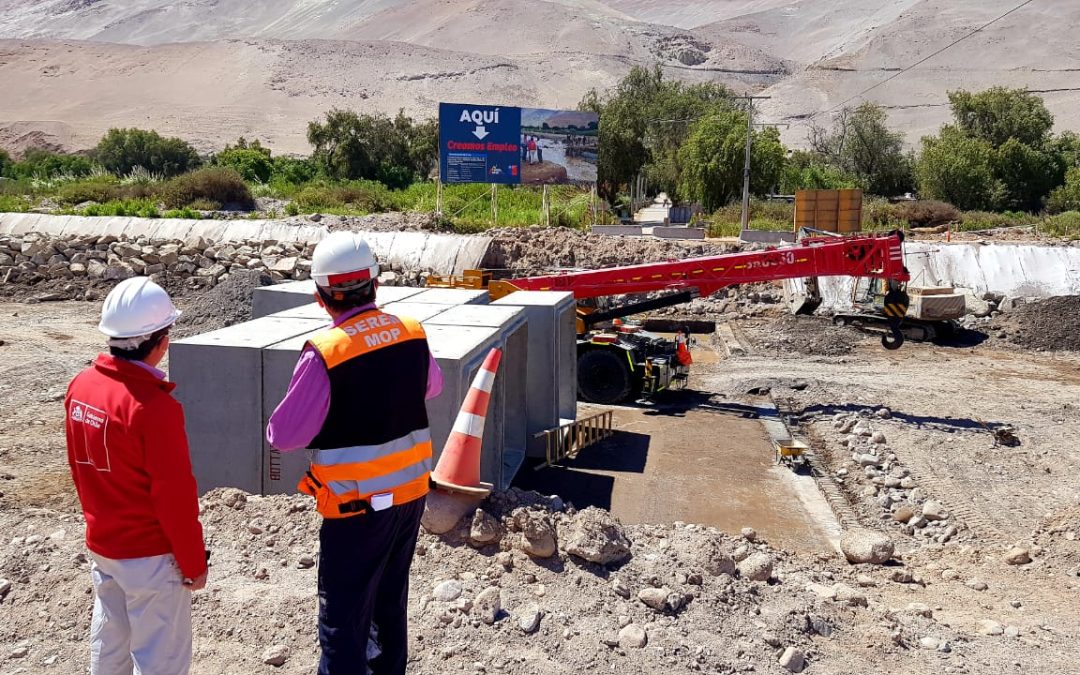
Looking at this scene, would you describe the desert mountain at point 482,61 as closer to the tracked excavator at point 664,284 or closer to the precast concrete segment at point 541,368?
the tracked excavator at point 664,284

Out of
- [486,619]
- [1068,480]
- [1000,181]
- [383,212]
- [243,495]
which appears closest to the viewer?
[486,619]

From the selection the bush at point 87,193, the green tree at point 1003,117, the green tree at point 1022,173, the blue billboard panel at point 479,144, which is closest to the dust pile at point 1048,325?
the blue billboard panel at point 479,144

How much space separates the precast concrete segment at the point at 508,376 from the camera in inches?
348

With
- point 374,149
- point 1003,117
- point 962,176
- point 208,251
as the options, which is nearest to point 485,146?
point 208,251

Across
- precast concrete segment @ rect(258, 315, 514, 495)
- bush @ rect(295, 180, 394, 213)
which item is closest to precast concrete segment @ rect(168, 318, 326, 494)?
precast concrete segment @ rect(258, 315, 514, 495)

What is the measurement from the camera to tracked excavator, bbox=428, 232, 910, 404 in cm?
1348

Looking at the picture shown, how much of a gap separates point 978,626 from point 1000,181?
47.0 metres

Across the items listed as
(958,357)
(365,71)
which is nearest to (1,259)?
(958,357)

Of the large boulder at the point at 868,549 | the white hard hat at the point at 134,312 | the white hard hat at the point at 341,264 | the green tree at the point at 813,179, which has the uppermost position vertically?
the green tree at the point at 813,179

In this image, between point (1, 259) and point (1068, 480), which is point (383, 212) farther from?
point (1068, 480)

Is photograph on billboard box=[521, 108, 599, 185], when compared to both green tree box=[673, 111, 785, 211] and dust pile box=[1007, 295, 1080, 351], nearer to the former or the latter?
green tree box=[673, 111, 785, 211]

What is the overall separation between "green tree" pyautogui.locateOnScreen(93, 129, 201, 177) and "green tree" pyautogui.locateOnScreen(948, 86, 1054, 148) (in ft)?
149

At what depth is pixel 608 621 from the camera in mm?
5441

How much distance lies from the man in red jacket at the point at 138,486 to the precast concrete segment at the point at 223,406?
12.2 feet
